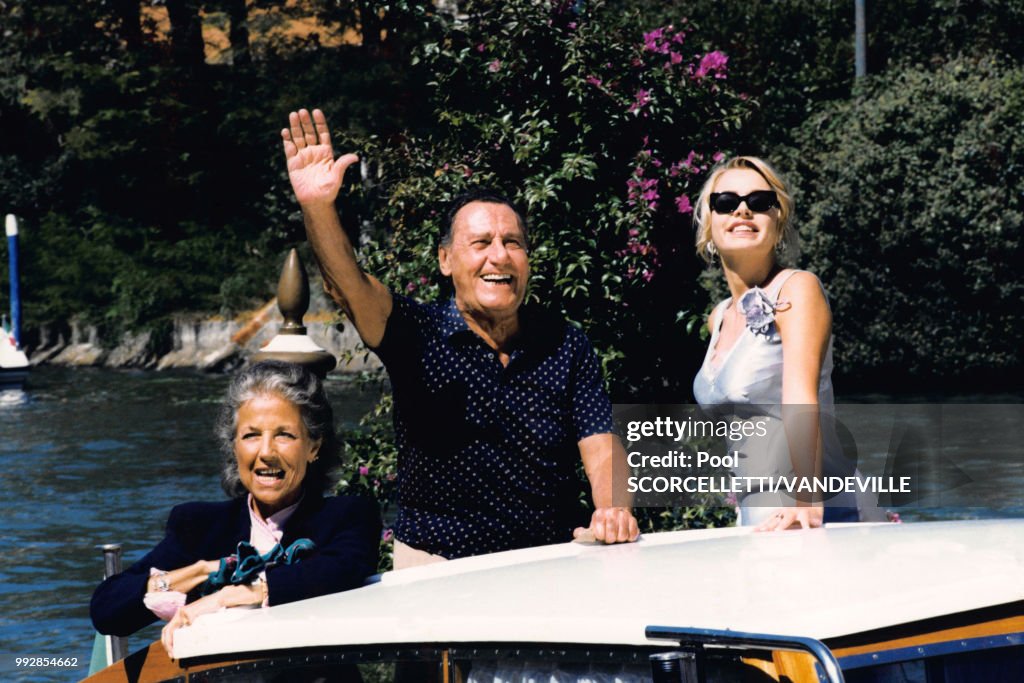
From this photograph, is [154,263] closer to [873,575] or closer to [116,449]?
[116,449]

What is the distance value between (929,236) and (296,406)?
2402 cm

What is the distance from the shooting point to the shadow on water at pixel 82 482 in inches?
468

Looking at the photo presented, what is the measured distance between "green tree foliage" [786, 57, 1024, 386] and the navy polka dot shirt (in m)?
23.1

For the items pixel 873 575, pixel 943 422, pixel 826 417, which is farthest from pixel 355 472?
pixel 943 422

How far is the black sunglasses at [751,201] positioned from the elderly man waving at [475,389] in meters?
0.60

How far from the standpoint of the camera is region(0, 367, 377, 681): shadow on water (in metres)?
11.9

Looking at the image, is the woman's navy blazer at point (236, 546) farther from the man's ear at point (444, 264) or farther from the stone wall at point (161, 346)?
the stone wall at point (161, 346)

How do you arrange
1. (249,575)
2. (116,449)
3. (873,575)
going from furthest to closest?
1. (116,449)
2. (249,575)
3. (873,575)

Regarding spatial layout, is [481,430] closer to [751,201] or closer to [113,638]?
[751,201]

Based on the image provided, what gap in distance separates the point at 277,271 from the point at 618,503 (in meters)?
40.0

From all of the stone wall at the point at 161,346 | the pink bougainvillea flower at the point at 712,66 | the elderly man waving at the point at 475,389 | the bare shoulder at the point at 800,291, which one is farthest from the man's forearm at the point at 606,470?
the stone wall at the point at 161,346

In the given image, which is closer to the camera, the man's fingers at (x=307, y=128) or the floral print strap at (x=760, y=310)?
the man's fingers at (x=307, y=128)

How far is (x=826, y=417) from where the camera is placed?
431cm

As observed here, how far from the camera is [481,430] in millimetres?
4078
